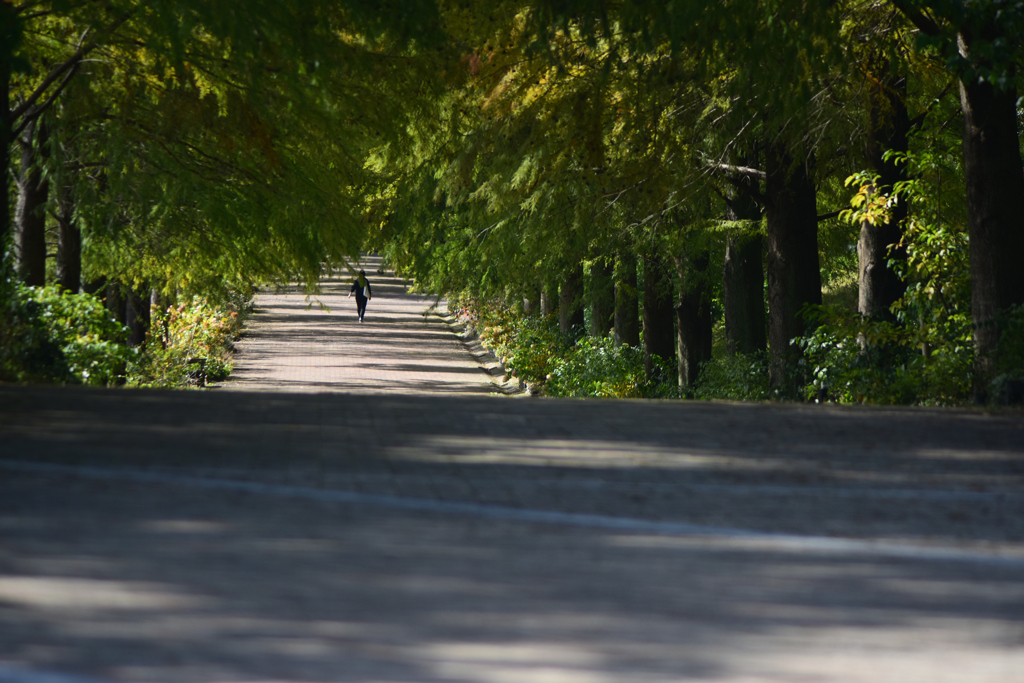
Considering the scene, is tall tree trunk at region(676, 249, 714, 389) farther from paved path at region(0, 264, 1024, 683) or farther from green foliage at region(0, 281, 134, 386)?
paved path at region(0, 264, 1024, 683)

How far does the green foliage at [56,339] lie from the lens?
42.0ft

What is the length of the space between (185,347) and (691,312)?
10.5 m

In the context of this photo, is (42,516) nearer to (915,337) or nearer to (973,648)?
(973,648)

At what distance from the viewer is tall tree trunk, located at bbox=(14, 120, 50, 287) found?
16.7 metres

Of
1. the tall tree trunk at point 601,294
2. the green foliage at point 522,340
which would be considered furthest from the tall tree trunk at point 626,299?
the green foliage at point 522,340

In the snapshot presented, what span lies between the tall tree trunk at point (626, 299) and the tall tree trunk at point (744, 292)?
69.2 inches

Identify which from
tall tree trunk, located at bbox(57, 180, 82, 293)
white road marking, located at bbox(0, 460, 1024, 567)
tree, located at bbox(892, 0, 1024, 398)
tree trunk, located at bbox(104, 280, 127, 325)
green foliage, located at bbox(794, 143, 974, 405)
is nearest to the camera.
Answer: white road marking, located at bbox(0, 460, 1024, 567)

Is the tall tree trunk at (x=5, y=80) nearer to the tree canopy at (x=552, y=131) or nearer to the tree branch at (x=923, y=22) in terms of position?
the tree canopy at (x=552, y=131)

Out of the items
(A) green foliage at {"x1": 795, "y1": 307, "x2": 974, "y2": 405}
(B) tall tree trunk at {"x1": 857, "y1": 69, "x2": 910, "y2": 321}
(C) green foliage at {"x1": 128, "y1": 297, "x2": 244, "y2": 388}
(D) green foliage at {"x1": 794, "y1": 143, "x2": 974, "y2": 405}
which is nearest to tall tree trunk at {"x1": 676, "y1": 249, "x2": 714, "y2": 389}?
(B) tall tree trunk at {"x1": 857, "y1": 69, "x2": 910, "y2": 321}

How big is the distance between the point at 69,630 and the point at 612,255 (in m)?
17.0

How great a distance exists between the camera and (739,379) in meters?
18.0

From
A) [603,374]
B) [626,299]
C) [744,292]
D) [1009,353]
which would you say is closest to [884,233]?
[744,292]

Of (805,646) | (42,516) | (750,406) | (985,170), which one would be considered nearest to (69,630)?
(42,516)

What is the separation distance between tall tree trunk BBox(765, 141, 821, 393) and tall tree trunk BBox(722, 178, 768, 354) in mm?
2774
